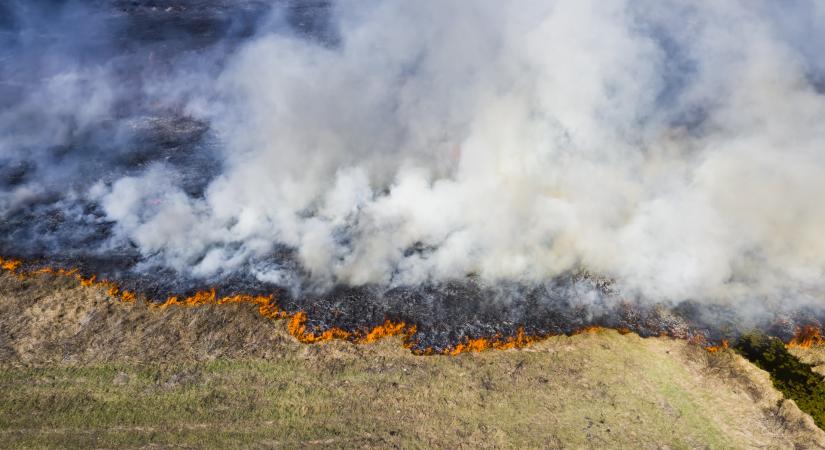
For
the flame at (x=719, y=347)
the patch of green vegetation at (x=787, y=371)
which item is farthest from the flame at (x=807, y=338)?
the flame at (x=719, y=347)

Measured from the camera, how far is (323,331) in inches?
669

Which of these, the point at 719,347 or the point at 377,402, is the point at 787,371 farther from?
the point at 377,402

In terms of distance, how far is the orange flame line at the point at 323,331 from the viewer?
16.7 metres

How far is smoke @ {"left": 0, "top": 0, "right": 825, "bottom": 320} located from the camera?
19391 millimetres

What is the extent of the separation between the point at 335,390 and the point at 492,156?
482 inches

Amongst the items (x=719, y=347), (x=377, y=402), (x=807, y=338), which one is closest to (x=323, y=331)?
(x=377, y=402)

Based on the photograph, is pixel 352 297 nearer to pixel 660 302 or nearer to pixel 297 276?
pixel 297 276

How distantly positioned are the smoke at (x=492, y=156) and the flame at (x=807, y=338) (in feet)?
4.02

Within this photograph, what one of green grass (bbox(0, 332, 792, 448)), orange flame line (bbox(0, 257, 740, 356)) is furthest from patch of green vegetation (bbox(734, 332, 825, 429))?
green grass (bbox(0, 332, 792, 448))

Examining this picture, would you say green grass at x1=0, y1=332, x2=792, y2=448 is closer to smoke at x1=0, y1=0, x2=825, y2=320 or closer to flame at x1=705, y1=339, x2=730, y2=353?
flame at x1=705, y1=339, x2=730, y2=353

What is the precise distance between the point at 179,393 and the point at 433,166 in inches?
530

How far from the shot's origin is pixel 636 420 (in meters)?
14.6

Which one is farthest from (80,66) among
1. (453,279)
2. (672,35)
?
(672,35)

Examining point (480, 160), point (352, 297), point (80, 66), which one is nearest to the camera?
point (352, 297)
